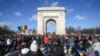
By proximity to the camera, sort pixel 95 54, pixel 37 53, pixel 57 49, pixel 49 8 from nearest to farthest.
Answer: pixel 37 53 → pixel 95 54 → pixel 57 49 → pixel 49 8

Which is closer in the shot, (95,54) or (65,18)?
(95,54)

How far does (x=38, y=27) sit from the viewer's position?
48.6 meters

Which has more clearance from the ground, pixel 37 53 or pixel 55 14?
pixel 55 14

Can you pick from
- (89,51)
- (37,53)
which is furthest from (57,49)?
(37,53)

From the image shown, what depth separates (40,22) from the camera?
158 ft

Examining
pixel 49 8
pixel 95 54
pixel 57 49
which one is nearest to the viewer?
pixel 95 54

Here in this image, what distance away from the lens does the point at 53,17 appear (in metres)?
47.7

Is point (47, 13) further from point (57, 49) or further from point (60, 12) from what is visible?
point (57, 49)

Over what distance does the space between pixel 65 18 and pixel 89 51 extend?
40.1 meters

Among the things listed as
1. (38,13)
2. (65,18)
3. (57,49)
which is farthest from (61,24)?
(57,49)

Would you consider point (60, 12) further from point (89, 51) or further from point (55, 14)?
point (89, 51)

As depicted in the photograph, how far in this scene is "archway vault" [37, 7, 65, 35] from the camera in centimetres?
4738

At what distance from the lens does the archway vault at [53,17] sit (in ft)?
155

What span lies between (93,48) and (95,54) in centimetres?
22
